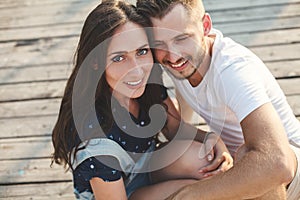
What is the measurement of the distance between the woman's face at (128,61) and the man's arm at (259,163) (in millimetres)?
329

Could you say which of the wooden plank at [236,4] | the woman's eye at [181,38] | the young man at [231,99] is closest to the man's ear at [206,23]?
the young man at [231,99]

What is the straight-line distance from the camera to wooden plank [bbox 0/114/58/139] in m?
2.41

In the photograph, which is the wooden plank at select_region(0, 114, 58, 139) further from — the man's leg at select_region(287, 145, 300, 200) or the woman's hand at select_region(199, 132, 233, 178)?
the man's leg at select_region(287, 145, 300, 200)

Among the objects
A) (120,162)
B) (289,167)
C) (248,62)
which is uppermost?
(248,62)

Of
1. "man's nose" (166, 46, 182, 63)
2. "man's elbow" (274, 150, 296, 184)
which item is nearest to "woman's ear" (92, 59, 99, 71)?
"man's nose" (166, 46, 182, 63)

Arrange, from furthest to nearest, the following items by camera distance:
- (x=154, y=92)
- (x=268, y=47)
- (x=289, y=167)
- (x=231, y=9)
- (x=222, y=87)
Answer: (x=231, y=9) < (x=268, y=47) < (x=154, y=92) < (x=222, y=87) < (x=289, y=167)

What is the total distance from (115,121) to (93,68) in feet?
0.59

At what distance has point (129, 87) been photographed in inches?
68.0

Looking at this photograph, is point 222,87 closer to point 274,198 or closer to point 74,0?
point 274,198

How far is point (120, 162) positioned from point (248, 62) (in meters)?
0.47

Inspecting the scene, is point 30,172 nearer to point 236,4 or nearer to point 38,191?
point 38,191

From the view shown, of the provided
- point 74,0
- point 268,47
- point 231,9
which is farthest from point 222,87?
point 74,0

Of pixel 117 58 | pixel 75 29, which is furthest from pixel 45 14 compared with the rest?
pixel 117 58

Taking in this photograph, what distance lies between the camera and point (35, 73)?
279 cm
